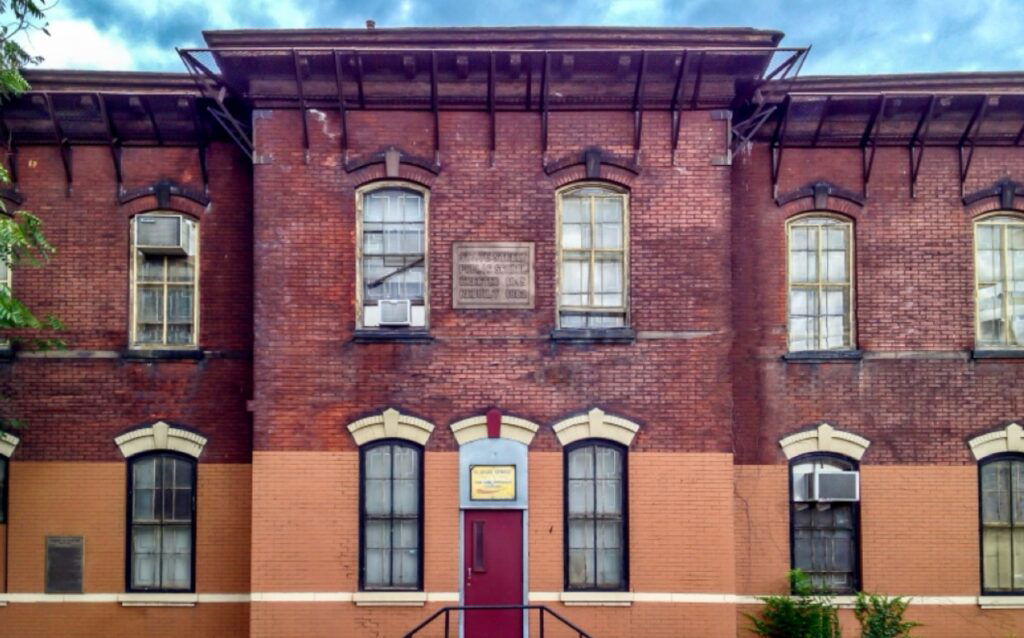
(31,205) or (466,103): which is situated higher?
(466,103)

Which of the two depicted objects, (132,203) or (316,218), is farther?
(132,203)

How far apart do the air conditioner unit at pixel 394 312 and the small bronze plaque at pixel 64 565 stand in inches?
205

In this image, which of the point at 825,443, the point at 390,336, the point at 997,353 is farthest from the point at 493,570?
the point at 997,353

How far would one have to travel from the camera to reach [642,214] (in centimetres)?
1133

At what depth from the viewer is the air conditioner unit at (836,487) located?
1137 cm

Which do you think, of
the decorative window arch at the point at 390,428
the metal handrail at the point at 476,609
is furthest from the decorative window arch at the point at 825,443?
the decorative window arch at the point at 390,428

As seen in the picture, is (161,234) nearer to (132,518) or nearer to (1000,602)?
(132,518)

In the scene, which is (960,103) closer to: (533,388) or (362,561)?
(533,388)

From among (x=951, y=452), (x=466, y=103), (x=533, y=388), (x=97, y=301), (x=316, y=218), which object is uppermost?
(x=466, y=103)

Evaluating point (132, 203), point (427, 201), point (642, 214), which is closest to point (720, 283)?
point (642, 214)

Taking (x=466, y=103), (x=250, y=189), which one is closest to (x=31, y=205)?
(x=250, y=189)

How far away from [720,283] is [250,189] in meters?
6.64

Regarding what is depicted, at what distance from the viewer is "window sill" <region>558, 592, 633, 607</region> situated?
35.4ft

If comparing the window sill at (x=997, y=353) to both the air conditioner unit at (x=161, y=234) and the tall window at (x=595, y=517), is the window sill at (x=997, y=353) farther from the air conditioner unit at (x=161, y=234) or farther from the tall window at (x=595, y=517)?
the air conditioner unit at (x=161, y=234)
